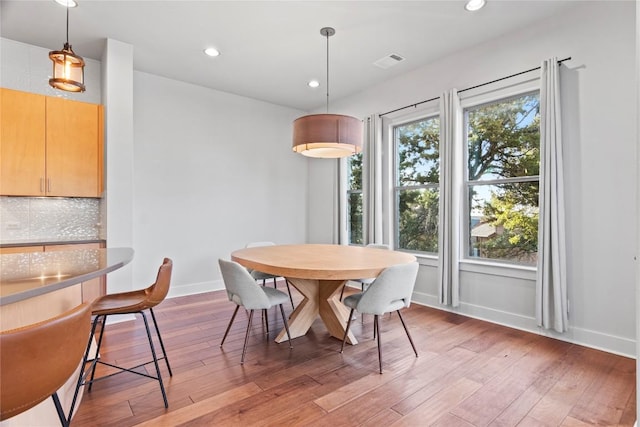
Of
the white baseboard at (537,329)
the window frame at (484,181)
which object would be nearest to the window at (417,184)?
the window frame at (484,181)

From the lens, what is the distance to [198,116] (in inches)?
181

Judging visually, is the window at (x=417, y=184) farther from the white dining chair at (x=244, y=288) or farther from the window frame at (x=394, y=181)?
the white dining chair at (x=244, y=288)

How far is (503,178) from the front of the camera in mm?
3389

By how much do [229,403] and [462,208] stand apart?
298 centimetres

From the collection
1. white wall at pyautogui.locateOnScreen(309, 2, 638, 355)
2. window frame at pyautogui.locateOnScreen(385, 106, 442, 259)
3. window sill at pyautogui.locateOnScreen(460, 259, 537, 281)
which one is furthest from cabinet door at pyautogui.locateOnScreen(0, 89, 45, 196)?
white wall at pyautogui.locateOnScreen(309, 2, 638, 355)

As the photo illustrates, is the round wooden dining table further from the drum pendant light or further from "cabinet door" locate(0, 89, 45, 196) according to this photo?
"cabinet door" locate(0, 89, 45, 196)

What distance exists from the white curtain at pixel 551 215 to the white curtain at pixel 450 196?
825 mm

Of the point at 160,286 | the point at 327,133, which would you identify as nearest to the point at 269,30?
the point at 327,133

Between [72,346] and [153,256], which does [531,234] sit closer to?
[72,346]

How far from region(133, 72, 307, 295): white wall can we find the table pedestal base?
2145mm

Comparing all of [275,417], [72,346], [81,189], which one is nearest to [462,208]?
[275,417]

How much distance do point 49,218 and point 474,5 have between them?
15.6ft

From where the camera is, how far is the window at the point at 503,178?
3197mm

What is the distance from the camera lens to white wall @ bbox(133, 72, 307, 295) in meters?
4.20
